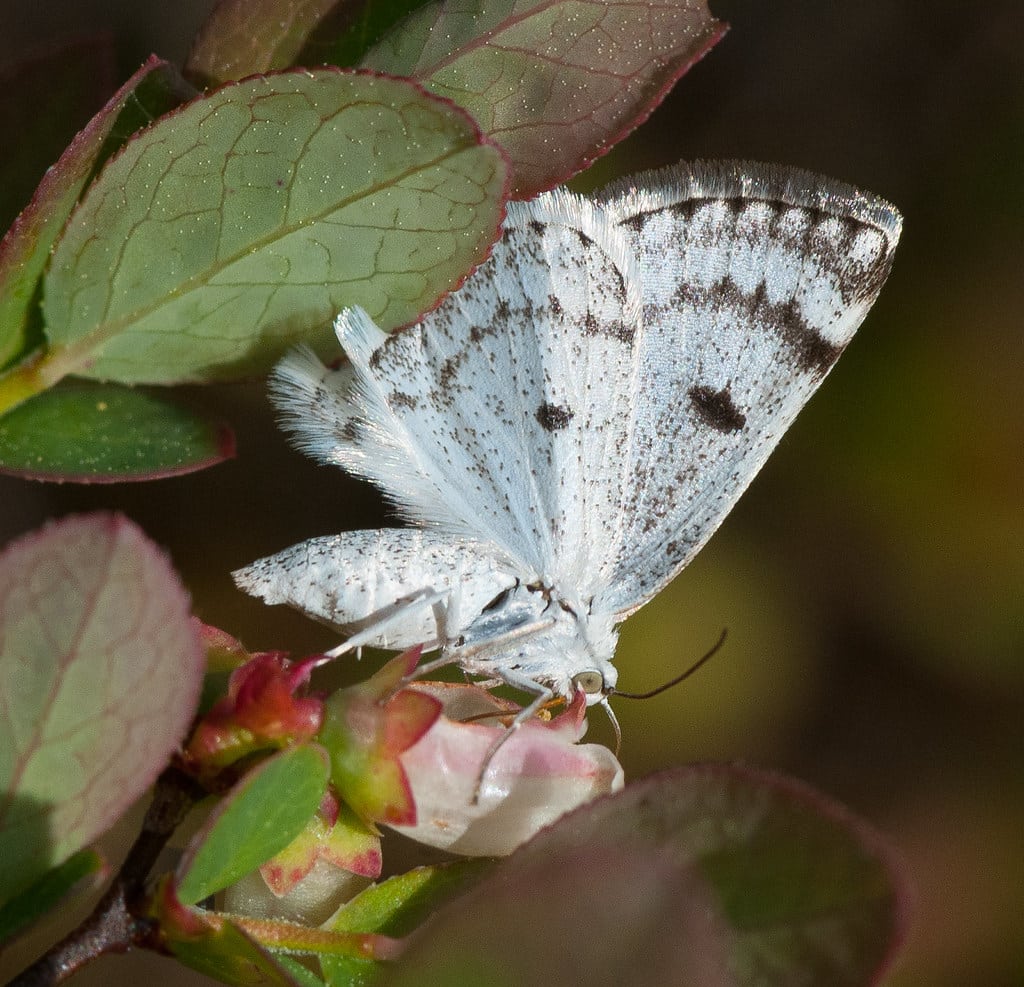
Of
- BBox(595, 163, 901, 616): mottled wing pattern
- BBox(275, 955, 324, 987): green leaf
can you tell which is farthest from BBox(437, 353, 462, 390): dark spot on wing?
BBox(275, 955, 324, 987): green leaf

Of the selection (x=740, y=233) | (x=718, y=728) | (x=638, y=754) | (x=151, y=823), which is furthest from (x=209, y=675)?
(x=718, y=728)

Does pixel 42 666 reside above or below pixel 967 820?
above

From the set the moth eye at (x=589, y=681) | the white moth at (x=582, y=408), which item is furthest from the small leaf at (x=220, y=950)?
the moth eye at (x=589, y=681)

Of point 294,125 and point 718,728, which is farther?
point 718,728

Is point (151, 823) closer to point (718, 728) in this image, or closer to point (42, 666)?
point (42, 666)

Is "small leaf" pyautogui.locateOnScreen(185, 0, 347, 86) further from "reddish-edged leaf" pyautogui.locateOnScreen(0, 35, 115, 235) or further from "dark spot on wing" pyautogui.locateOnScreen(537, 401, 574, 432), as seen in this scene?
"dark spot on wing" pyautogui.locateOnScreen(537, 401, 574, 432)

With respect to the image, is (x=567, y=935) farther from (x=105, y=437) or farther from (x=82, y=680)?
(x=105, y=437)
